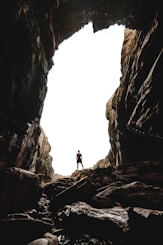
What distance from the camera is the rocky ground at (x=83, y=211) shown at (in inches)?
320

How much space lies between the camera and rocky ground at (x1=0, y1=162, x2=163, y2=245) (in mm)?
8141

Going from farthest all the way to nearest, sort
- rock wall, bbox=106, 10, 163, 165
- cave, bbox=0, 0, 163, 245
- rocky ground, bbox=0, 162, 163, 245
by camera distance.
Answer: rock wall, bbox=106, 10, 163, 165 → cave, bbox=0, 0, 163, 245 → rocky ground, bbox=0, 162, 163, 245

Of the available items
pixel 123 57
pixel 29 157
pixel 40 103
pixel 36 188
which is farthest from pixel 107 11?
pixel 36 188

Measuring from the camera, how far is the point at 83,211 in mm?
9703

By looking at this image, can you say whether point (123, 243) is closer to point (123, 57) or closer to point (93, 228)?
point (93, 228)

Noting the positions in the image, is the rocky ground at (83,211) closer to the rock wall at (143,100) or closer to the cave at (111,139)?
the cave at (111,139)

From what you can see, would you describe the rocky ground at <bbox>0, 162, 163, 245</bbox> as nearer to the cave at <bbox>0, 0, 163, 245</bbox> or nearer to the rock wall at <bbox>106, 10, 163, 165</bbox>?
the cave at <bbox>0, 0, 163, 245</bbox>

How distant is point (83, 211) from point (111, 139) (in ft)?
72.2

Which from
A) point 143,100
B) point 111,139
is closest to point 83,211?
point 143,100

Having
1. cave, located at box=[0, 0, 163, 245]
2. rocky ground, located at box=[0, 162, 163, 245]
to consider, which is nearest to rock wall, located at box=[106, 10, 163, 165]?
cave, located at box=[0, 0, 163, 245]

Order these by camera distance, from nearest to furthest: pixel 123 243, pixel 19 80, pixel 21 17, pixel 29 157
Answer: pixel 123 243
pixel 21 17
pixel 19 80
pixel 29 157

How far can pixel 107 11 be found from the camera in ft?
77.3

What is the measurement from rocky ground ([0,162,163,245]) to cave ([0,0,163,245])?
4cm

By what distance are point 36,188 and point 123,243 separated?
5.37 m
